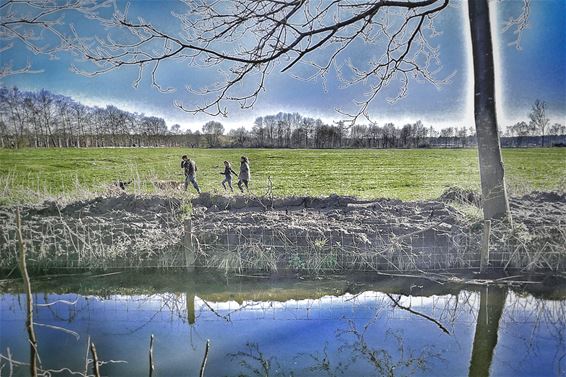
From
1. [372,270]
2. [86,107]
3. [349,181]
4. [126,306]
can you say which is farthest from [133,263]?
[349,181]

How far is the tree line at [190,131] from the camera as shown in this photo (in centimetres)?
420

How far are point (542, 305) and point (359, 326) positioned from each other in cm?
131

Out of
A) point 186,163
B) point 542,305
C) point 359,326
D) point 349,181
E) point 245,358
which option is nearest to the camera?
point 245,358

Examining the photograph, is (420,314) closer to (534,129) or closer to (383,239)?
(383,239)

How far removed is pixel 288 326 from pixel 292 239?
1256 millimetres

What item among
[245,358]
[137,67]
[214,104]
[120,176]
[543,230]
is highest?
[137,67]

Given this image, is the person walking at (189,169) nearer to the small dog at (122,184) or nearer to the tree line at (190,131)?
the tree line at (190,131)

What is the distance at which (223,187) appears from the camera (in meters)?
5.37

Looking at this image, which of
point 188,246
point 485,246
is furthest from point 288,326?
point 485,246

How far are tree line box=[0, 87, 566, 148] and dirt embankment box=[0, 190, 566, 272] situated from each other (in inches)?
27.4

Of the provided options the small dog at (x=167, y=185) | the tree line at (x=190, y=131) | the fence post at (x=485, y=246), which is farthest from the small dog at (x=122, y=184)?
the fence post at (x=485, y=246)

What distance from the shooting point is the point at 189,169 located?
5031 millimetres

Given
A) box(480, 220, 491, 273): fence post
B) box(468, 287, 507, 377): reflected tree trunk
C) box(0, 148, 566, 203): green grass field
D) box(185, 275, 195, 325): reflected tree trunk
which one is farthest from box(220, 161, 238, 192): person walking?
box(468, 287, 507, 377): reflected tree trunk

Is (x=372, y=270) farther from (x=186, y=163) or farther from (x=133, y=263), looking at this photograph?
(x=186, y=163)
